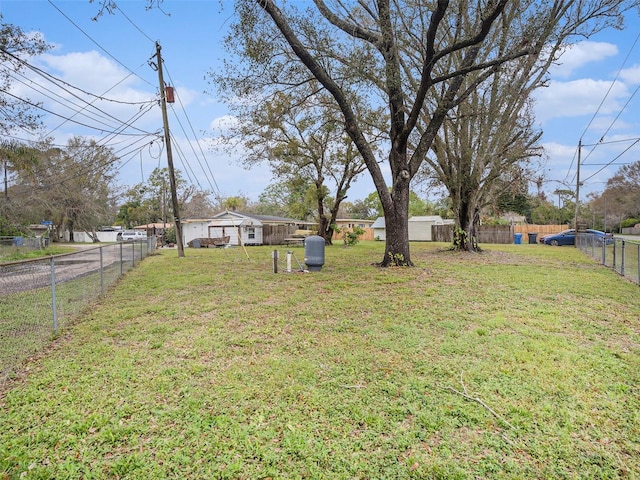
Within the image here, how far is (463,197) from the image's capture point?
1650 cm

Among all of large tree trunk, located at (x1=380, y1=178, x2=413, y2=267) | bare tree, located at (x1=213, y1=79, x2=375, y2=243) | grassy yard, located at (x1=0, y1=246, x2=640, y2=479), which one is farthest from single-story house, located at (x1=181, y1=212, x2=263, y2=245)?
grassy yard, located at (x1=0, y1=246, x2=640, y2=479)

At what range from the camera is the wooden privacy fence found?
94.6 feet

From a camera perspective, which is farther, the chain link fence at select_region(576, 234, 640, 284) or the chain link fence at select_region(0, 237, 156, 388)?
the chain link fence at select_region(576, 234, 640, 284)

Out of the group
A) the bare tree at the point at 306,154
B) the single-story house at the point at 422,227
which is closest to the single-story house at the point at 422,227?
the single-story house at the point at 422,227

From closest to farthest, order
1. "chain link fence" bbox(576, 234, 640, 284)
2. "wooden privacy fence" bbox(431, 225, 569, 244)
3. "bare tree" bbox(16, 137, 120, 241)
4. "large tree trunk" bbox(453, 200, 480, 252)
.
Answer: "chain link fence" bbox(576, 234, 640, 284) < "large tree trunk" bbox(453, 200, 480, 252) < "bare tree" bbox(16, 137, 120, 241) < "wooden privacy fence" bbox(431, 225, 569, 244)

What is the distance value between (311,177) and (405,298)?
15224mm

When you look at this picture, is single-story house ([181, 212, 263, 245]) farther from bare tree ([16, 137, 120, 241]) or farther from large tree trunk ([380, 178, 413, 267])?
large tree trunk ([380, 178, 413, 267])

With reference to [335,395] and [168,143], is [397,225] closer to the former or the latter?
[335,395]

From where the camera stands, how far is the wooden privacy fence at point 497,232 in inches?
1136

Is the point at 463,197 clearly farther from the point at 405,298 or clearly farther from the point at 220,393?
the point at 220,393

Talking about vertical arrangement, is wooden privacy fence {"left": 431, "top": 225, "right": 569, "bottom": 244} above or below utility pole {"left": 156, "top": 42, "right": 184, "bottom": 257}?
below

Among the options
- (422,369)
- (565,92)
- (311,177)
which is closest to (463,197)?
(565,92)

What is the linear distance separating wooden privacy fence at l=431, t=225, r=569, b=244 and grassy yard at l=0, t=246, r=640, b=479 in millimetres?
23946

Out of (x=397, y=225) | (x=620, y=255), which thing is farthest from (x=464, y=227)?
(x=397, y=225)
